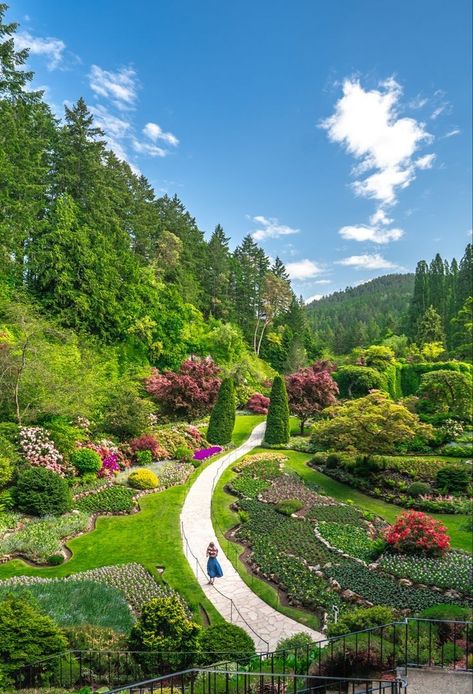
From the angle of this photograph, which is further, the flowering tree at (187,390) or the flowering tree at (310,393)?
the flowering tree at (310,393)

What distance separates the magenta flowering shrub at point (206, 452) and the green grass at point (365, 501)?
456 cm

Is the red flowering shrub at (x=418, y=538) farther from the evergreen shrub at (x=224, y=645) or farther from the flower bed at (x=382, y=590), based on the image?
the evergreen shrub at (x=224, y=645)

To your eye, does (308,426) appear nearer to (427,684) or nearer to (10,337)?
(10,337)

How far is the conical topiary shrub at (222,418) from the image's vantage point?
90.9ft

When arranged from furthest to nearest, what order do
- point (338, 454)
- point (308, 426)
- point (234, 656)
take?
point (308, 426) → point (338, 454) → point (234, 656)

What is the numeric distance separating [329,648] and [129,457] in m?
16.8

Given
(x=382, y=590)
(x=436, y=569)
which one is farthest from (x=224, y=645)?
(x=436, y=569)

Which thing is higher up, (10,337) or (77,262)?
(77,262)

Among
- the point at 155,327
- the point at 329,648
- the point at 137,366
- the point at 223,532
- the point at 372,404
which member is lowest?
the point at 223,532

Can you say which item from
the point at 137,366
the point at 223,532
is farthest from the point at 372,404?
the point at 137,366

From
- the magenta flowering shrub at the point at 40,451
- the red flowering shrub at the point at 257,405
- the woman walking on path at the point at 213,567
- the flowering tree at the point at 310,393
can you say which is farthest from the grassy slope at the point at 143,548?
the red flowering shrub at the point at 257,405

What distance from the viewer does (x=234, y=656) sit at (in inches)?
312

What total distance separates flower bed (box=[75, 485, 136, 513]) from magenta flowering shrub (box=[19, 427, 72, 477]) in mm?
1748

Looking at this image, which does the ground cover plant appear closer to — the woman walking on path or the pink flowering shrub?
the pink flowering shrub
